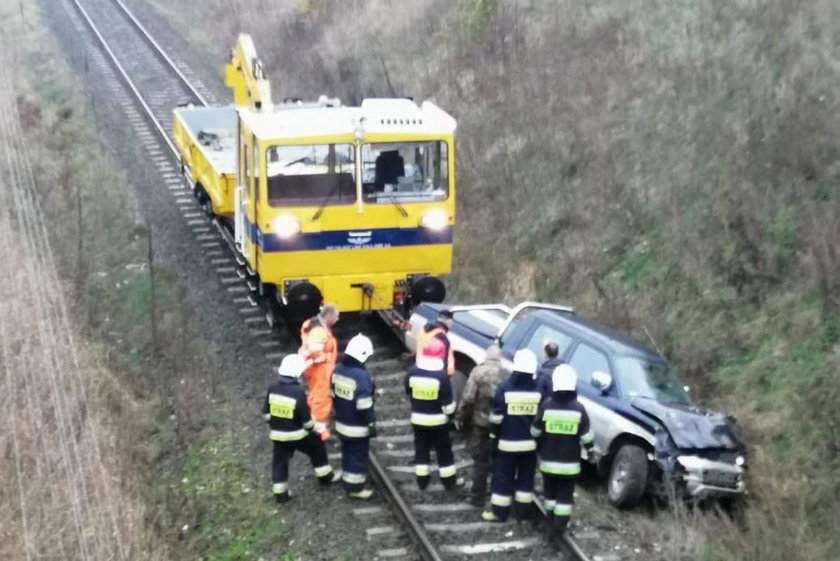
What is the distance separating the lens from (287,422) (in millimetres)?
10586

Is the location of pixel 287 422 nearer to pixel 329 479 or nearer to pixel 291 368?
pixel 291 368

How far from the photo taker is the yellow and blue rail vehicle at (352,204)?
13.5 meters

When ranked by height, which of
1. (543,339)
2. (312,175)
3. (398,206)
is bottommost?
(543,339)

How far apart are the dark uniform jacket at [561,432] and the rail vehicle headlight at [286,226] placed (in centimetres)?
458

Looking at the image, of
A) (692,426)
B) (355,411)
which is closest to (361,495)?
(355,411)

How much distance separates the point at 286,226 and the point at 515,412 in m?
4.45

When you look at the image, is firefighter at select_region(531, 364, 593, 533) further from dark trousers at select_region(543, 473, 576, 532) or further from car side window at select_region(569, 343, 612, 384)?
car side window at select_region(569, 343, 612, 384)

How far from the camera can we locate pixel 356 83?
24.6m

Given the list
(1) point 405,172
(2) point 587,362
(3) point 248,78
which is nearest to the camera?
(2) point 587,362

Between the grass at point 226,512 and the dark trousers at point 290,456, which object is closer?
the grass at point 226,512

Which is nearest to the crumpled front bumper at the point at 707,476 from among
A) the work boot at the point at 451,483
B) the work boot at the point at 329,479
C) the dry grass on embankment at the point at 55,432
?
the work boot at the point at 451,483

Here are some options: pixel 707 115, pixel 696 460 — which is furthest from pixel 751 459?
pixel 707 115

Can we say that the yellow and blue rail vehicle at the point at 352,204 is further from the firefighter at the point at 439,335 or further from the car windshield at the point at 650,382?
the car windshield at the point at 650,382

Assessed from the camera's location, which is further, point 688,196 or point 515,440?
point 688,196
